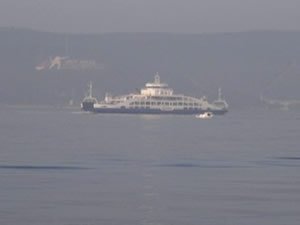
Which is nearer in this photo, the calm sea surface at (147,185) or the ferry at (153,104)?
the calm sea surface at (147,185)

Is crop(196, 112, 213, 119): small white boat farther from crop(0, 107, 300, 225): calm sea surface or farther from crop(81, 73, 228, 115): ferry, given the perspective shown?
crop(0, 107, 300, 225): calm sea surface

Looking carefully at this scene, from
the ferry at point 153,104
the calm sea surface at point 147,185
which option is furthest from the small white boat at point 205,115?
the calm sea surface at point 147,185

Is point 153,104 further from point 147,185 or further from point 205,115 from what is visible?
point 147,185

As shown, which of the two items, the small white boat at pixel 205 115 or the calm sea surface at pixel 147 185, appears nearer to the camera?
the calm sea surface at pixel 147 185

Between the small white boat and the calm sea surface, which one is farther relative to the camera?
the small white boat

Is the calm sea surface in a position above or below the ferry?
below

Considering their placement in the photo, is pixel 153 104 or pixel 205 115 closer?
pixel 205 115

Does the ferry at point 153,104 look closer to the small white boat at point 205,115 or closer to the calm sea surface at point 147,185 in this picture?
the small white boat at point 205,115

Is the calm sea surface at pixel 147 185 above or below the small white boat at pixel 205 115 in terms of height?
below

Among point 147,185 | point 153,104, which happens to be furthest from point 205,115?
point 147,185

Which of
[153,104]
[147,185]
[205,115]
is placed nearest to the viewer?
[147,185]

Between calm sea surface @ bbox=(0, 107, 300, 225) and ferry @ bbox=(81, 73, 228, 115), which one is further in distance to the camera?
ferry @ bbox=(81, 73, 228, 115)

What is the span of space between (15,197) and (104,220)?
4209mm

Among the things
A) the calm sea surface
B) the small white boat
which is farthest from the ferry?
the calm sea surface
